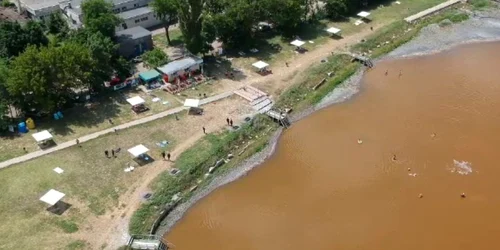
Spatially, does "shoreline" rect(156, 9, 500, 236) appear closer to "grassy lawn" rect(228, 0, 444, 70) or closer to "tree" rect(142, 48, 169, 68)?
"grassy lawn" rect(228, 0, 444, 70)

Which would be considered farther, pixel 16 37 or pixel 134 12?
pixel 134 12

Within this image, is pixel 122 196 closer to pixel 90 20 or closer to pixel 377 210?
pixel 377 210

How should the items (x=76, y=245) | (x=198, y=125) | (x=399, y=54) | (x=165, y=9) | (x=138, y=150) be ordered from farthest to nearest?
(x=399, y=54), (x=165, y=9), (x=198, y=125), (x=138, y=150), (x=76, y=245)

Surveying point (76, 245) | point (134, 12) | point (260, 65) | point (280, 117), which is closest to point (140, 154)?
point (76, 245)

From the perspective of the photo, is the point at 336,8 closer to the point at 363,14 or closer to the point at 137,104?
the point at 363,14

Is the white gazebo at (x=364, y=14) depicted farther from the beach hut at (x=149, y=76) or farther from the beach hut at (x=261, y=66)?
the beach hut at (x=149, y=76)

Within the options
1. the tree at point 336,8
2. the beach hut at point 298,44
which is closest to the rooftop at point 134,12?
the beach hut at point 298,44

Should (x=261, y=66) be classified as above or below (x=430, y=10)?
below

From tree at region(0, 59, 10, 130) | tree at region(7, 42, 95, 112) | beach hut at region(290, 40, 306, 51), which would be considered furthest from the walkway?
tree at region(0, 59, 10, 130)
